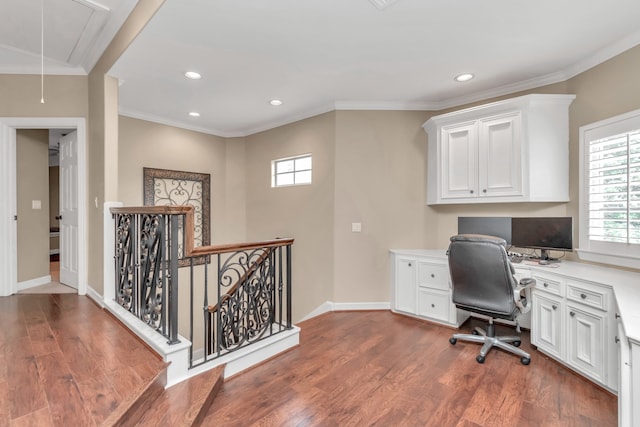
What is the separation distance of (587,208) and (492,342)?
1510 millimetres

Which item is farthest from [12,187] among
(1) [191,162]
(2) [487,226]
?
(2) [487,226]

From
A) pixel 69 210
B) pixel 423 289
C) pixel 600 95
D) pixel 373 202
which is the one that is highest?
pixel 600 95

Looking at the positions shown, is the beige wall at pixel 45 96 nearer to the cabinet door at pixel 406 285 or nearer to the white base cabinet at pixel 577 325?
the cabinet door at pixel 406 285

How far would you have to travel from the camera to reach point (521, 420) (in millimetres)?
1830

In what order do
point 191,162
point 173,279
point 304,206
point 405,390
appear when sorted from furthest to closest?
point 191,162 < point 304,206 < point 405,390 < point 173,279

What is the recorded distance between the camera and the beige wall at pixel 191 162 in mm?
4137

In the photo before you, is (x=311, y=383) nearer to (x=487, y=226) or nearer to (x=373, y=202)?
(x=373, y=202)

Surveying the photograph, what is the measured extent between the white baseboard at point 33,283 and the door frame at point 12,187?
0.24 meters

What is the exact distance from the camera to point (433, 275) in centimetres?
337

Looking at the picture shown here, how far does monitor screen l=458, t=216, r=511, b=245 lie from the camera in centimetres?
324

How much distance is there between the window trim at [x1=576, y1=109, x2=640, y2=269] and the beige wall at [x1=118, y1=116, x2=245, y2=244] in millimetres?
4444

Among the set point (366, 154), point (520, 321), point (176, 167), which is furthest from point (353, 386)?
point (176, 167)

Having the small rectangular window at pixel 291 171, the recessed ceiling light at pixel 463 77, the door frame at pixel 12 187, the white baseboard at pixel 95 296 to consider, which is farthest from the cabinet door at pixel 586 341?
the door frame at pixel 12 187

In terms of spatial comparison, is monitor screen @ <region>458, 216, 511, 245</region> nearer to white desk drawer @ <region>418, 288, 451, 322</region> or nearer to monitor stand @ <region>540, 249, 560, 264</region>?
monitor stand @ <region>540, 249, 560, 264</region>
